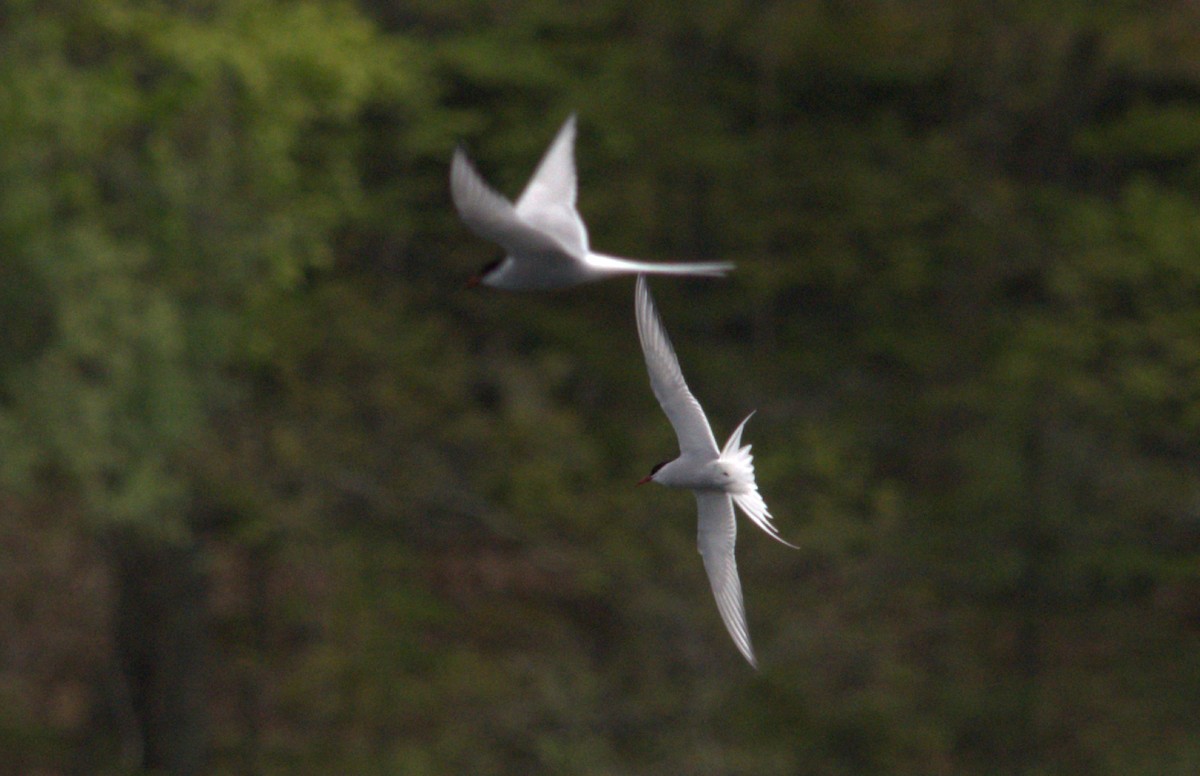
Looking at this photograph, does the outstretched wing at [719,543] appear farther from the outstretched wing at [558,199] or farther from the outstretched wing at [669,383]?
the outstretched wing at [558,199]

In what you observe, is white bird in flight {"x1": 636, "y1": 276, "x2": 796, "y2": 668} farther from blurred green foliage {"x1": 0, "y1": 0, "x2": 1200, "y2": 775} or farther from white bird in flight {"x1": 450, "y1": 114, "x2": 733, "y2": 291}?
blurred green foliage {"x1": 0, "y1": 0, "x2": 1200, "y2": 775}

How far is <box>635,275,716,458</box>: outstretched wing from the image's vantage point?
411 centimetres

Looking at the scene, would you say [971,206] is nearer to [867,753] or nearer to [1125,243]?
[1125,243]

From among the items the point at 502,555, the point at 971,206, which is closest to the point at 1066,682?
the point at 971,206

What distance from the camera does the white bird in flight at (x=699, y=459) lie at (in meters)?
4.05

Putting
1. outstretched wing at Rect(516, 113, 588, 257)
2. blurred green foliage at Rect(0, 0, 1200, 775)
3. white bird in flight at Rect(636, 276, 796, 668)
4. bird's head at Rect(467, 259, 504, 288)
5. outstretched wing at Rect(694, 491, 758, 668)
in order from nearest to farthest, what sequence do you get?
white bird in flight at Rect(636, 276, 796, 668)
bird's head at Rect(467, 259, 504, 288)
outstretched wing at Rect(694, 491, 758, 668)
outstretched wing at Rect(516, 113, 588, 257)
blurred green foliage at Rect(0, 0, 1200, 775)

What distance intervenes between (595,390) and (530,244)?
1357 centimetres

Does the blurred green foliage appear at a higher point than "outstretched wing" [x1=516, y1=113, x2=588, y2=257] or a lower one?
lower

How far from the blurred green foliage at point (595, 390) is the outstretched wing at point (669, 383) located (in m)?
8.49

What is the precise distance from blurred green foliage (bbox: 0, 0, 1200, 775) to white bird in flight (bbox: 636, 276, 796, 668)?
27.9ft

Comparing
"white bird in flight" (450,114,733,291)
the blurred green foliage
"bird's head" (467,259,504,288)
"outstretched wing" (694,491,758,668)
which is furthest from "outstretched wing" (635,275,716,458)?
the blurred green foliage

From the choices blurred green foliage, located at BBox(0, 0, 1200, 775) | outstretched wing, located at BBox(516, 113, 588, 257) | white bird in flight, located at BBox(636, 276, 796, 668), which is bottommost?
blurred green foliage, located at BBox(0, 0, 1200, 775)

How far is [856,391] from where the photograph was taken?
1777cm

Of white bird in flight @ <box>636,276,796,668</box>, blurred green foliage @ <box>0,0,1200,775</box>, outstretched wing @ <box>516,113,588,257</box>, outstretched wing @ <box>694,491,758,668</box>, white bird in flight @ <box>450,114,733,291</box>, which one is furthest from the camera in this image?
blurred green foliage @ <box>0,0,1200,775</box>
